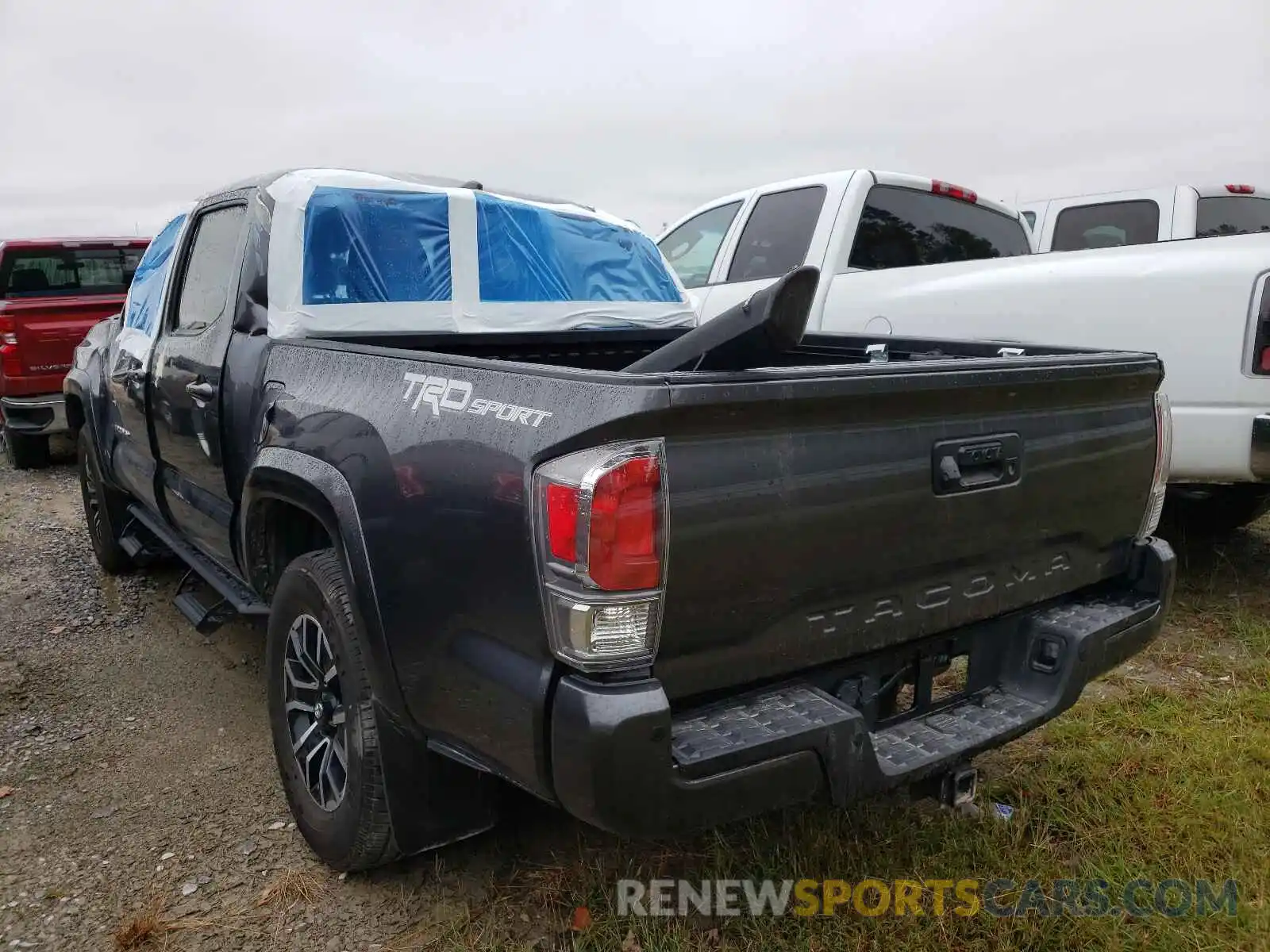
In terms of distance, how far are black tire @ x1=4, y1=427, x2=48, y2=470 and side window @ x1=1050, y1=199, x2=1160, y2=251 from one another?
861 cm

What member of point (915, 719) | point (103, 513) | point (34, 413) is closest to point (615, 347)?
point (915, 719)

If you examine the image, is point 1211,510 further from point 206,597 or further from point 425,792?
point 206,597

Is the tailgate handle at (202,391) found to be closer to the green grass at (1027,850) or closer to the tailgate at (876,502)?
the green grass at (1027,850)

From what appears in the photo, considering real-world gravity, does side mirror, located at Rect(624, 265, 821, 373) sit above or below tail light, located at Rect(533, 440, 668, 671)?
above

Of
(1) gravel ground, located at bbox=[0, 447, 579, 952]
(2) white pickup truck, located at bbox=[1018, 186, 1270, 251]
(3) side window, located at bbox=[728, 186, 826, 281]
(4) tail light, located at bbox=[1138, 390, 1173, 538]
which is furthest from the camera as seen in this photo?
(2) white pickup truck, located at bbox=[1018, 186, 1270, 251]

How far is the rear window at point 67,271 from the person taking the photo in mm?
8422

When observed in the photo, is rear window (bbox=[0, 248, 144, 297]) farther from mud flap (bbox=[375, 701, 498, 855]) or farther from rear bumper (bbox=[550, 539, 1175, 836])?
rear bumper (bbox=[550, 539, 1175, 836])

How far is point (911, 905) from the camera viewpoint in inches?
95.3

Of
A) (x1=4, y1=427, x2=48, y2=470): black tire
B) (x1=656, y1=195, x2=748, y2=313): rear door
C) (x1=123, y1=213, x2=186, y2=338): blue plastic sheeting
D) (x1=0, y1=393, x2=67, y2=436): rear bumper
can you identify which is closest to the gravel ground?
(x1=123, y1=213, x2=186, y2=338): blue plastic sheeting

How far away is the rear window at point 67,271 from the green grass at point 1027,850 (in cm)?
765

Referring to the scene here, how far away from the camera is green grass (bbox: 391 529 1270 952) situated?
7.64 ft

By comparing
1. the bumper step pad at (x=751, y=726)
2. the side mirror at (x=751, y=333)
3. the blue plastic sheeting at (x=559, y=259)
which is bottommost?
the bumper step pad at (x=751, y=726)

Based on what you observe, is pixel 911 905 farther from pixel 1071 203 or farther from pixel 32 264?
pixel 32 264

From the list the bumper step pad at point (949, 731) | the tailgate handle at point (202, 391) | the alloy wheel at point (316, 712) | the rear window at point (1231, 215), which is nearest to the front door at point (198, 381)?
the tailgate handle at point (202, 391)
